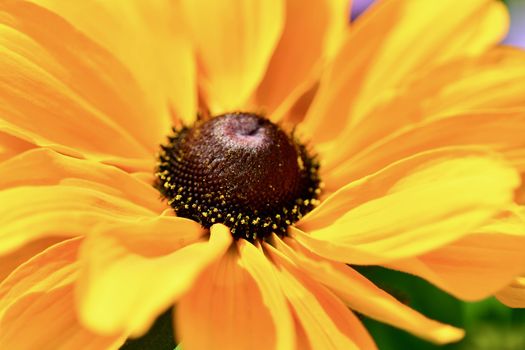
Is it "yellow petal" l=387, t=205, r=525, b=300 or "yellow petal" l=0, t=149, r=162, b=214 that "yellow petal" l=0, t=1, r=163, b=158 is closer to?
"yellow petal" l=0, t=149, r=162, b=214

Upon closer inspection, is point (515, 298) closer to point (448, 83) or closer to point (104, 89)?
point (448, 83)

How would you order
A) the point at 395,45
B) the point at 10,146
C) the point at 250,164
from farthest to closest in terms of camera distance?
the point at 395,45
the point at 250,164
the point at 10,146

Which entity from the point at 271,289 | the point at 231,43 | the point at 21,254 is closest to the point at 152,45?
the point at 231,43

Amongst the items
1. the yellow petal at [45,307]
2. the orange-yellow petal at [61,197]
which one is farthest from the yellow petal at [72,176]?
the yellow petal at [45,307]

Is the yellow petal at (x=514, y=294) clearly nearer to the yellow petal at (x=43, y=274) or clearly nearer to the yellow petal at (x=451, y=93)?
the yellow petal at (x=451, y=93)

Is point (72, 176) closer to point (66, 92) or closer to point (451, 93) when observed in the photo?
point (66, 92)

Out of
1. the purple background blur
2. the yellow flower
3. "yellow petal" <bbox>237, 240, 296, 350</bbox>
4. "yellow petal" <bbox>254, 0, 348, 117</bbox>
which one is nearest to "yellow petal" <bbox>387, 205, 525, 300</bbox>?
the yellow flower
